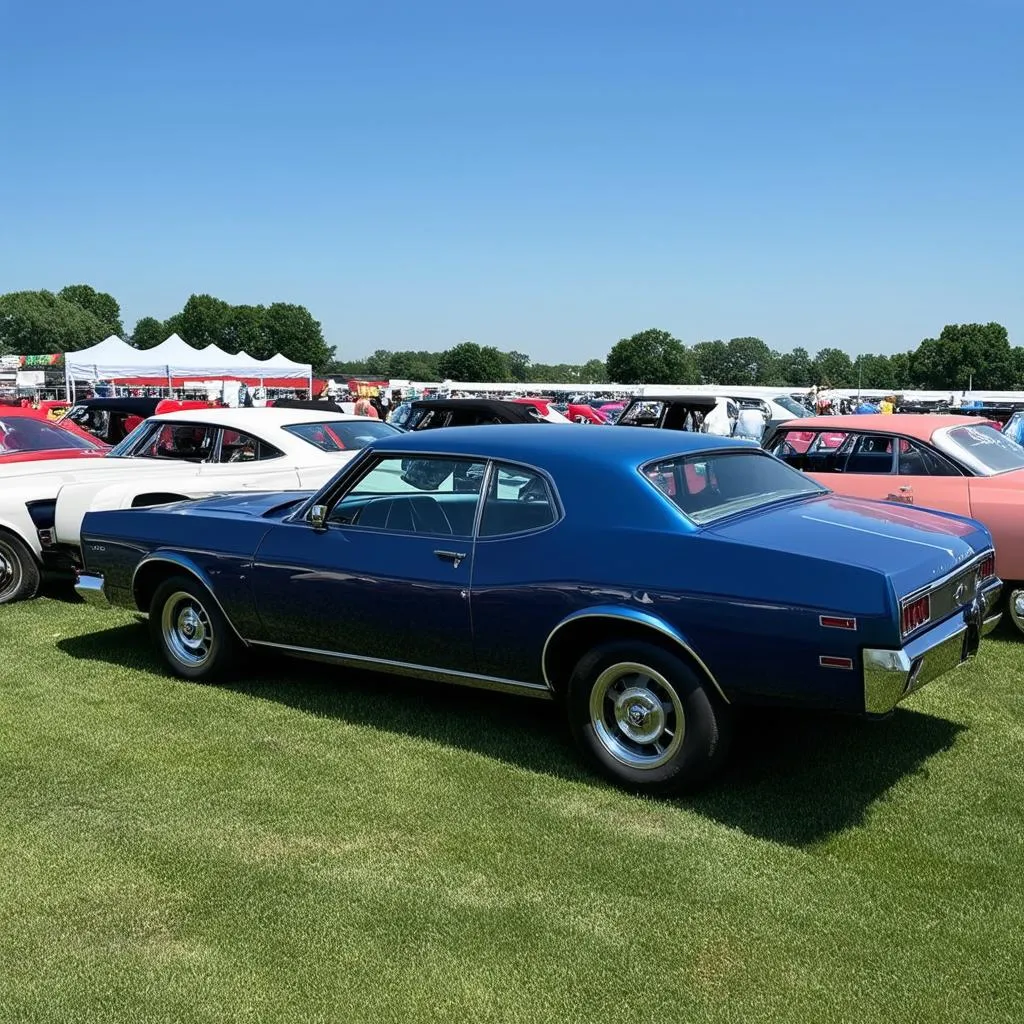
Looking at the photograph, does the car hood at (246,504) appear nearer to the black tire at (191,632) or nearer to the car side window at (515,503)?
the black tire at (191,632)

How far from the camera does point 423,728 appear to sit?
502cm

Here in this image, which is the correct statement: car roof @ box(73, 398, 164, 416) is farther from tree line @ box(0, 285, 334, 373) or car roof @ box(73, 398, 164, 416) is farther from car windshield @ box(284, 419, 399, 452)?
tree line @ box(0, 285, 334, 373)

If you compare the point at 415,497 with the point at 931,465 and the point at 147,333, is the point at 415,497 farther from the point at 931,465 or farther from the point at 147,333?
the point at 147,333

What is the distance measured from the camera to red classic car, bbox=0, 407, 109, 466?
30.6ft

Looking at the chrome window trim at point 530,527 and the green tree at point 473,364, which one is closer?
the chrome window trim at point 530,527

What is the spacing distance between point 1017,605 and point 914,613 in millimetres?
3393

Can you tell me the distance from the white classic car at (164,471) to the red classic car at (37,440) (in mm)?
467

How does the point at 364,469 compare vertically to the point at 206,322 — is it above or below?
below

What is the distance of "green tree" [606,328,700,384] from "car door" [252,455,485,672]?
501ft

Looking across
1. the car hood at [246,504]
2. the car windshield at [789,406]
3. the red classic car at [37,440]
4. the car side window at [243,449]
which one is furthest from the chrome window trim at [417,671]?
the car windshield at [789,406]

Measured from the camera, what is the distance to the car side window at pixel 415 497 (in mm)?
4773

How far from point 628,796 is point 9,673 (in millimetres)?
3943

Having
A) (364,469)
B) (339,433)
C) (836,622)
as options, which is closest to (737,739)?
(836,622)

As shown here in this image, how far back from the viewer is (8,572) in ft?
26.1
